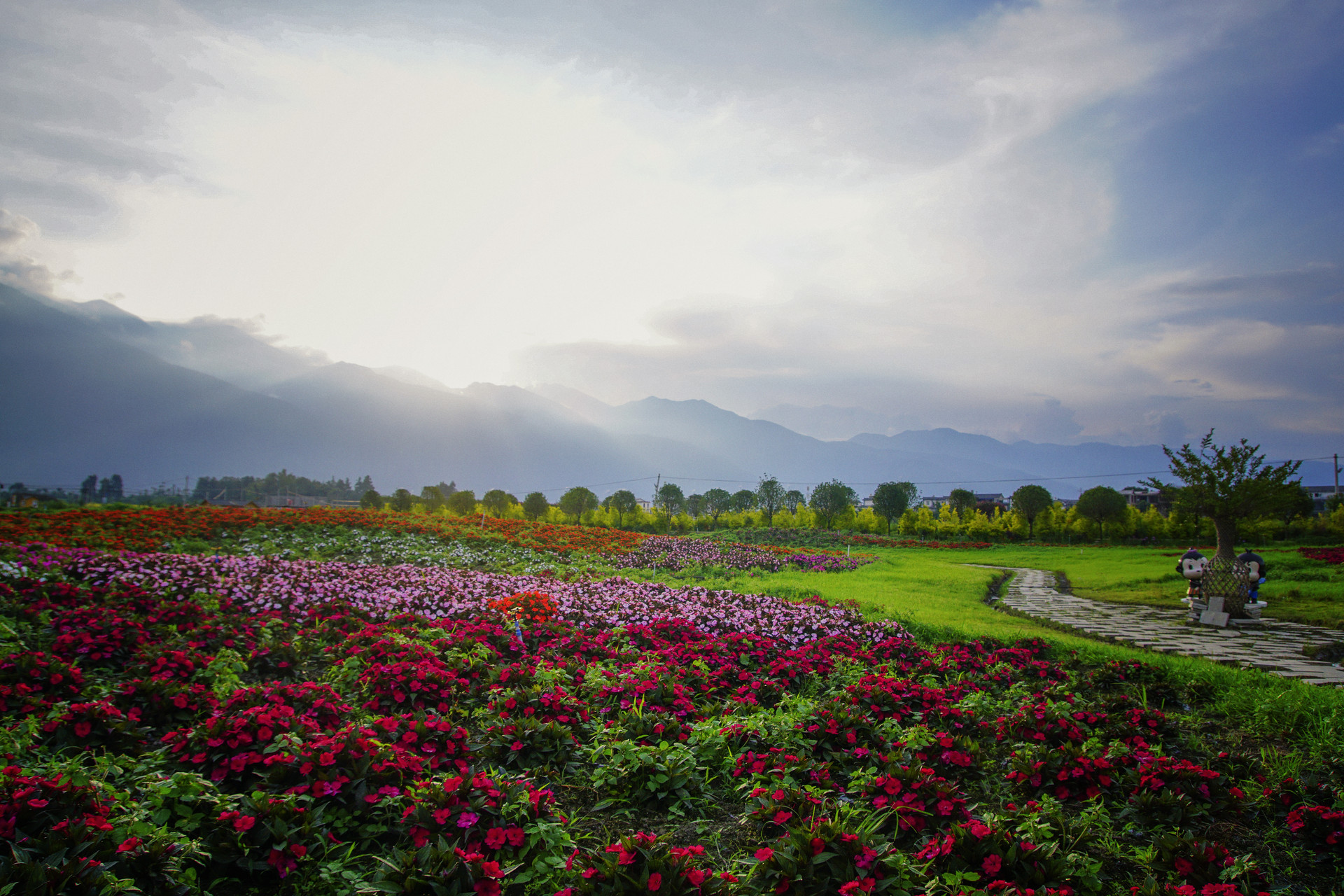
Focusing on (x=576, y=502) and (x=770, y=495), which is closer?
(x=576, y=502)

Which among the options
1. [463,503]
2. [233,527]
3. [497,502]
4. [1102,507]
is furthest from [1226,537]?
[497,502]

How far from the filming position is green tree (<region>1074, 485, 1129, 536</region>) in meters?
34.1

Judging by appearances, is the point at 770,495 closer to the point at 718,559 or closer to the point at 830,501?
the point at 830,501

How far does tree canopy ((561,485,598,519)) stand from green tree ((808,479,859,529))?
16376 mm

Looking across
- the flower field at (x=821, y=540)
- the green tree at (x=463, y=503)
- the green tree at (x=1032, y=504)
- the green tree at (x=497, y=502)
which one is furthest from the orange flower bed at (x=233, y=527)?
the green tree at (x=1032, y=504)

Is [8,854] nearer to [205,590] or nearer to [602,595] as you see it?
[205,590]

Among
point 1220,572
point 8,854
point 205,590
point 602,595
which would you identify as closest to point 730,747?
point 8,854

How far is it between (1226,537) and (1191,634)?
3768 millimetres

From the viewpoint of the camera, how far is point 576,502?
3988cm

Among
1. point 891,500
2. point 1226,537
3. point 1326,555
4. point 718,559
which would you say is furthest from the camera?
point 891,500

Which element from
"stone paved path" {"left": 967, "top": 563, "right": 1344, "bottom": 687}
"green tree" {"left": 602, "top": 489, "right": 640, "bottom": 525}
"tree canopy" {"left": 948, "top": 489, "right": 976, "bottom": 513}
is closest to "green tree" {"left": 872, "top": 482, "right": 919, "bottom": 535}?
"tree canopy" {"left": 948, "top": 489, "right": 976, "bottom": 513}

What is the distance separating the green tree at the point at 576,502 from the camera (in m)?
39.6

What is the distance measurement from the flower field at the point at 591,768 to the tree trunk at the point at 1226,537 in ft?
24.7

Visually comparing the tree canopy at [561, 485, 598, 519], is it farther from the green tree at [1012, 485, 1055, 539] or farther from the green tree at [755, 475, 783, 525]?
the green tree at [1012, 485, 1055, 539]
